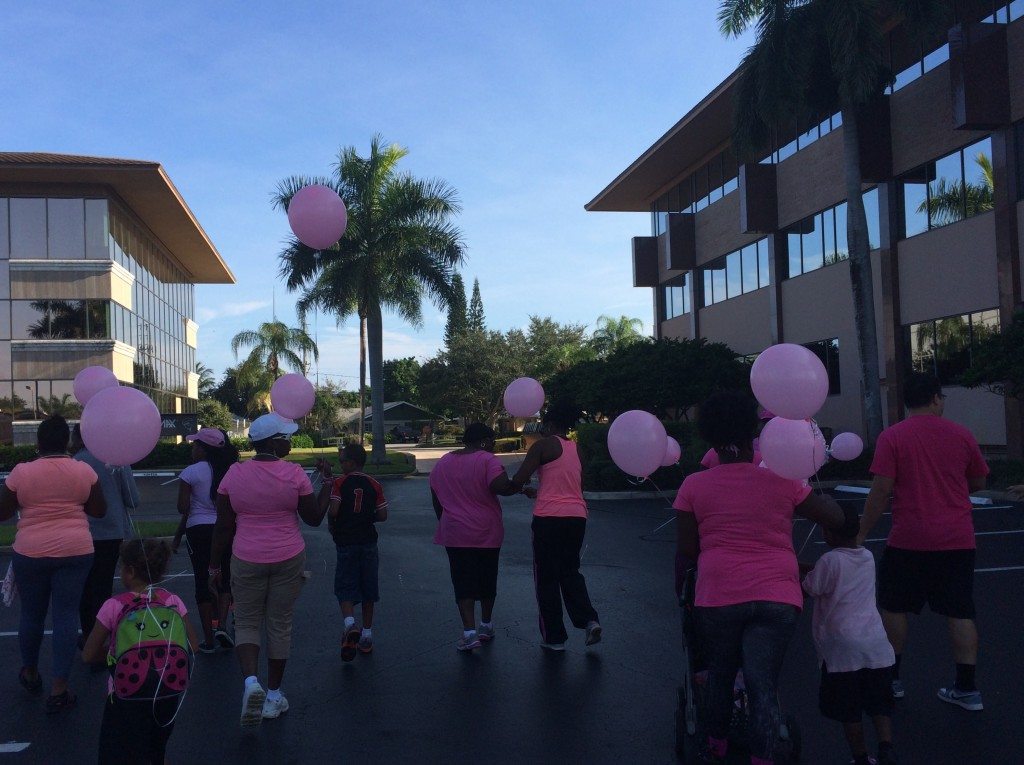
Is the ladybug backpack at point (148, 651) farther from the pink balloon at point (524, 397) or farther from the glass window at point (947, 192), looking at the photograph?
the glass window at point (947, 192)

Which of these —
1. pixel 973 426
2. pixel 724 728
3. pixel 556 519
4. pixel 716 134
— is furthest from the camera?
pixel 716 134

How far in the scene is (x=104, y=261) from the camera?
3300 cm

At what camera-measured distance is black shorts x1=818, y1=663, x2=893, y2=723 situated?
158 inches

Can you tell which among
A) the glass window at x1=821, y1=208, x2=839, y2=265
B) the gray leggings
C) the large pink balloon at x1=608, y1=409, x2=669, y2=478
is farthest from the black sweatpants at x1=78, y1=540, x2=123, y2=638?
the glass window at x1=821, y1=208, x2=839, y2=265

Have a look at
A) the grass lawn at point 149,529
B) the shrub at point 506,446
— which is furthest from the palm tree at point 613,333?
the grass lawn at point 149,529

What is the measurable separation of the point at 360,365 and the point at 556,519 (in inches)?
1159

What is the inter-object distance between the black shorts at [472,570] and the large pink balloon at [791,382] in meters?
2.40

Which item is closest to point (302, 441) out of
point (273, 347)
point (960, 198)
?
point (273, 347)

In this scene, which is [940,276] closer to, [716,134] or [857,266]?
[857,266]

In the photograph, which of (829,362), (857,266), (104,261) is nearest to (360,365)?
(104,261)

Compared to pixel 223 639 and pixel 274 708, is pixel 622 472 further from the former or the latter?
pixel 274 708

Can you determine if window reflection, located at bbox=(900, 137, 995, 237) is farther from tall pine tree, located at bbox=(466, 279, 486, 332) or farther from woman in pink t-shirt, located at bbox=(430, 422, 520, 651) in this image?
tall pine tree, located at bbox=(466, 279, 486, 332)

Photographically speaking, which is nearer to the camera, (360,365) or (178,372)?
(360,365)

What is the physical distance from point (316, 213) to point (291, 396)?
1.82 m
